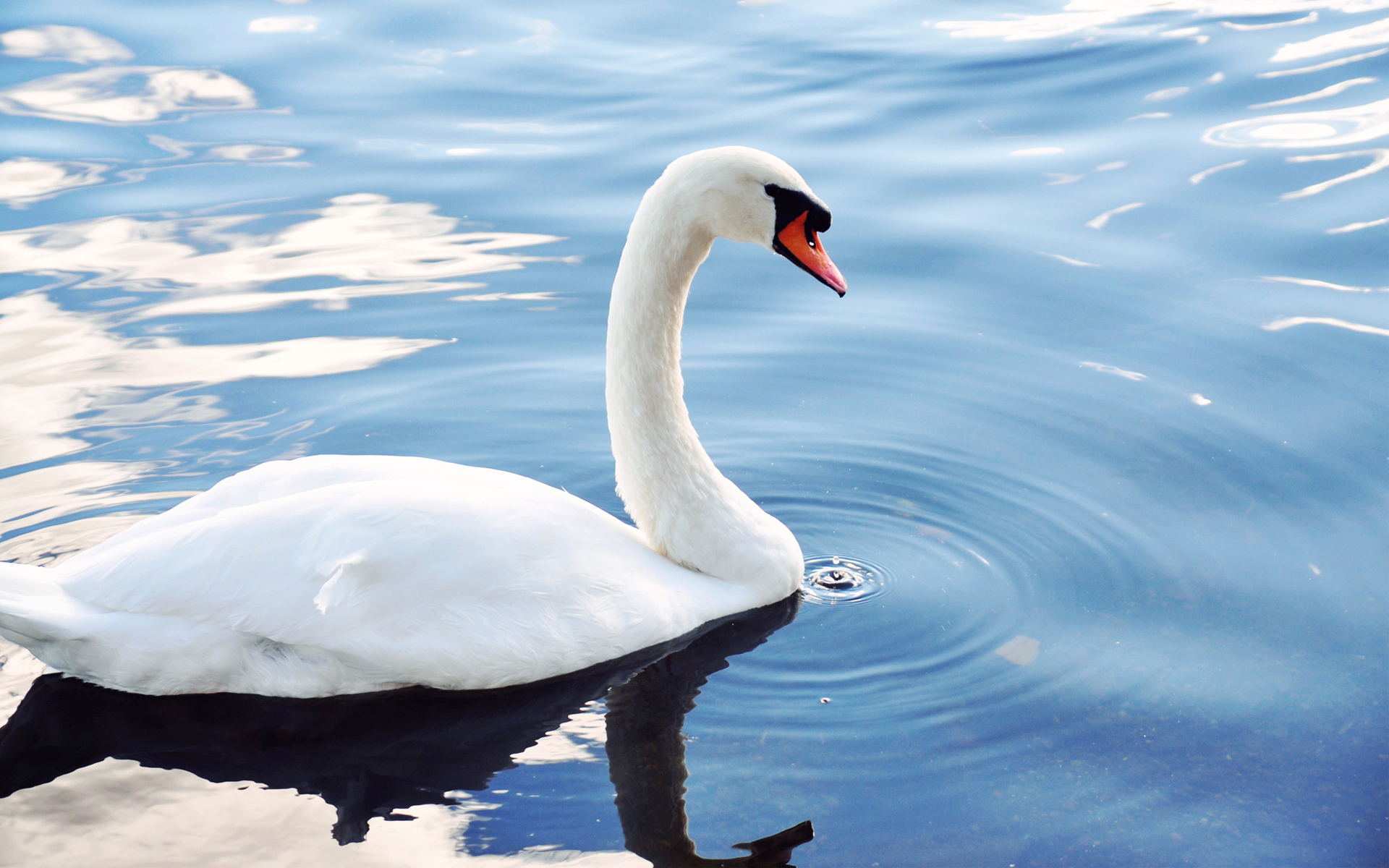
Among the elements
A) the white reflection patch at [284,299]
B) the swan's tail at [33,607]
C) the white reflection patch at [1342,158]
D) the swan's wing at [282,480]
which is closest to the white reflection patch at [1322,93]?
the white reflection patch at [1342,158]

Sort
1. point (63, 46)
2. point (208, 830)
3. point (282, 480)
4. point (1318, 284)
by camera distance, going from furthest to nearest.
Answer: point (63, 46), point (1318, 284), point (282, 480), point (208, 830)

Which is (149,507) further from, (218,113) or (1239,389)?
(218,113)

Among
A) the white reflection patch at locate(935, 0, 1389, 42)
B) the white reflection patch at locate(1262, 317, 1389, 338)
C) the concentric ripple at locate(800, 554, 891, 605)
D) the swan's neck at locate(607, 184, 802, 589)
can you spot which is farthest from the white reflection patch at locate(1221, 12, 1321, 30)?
the swan's neck at locate(607, 184, 802, 589)

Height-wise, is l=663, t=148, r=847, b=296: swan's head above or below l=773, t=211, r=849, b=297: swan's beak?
above

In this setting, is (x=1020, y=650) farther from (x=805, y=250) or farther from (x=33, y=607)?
(x=33, y=607)

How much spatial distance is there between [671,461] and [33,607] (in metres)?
2.39

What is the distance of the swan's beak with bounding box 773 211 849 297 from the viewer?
226 inches

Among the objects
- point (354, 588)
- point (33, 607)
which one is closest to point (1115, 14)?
point (354, 588)

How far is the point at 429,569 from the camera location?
5148 millimetres

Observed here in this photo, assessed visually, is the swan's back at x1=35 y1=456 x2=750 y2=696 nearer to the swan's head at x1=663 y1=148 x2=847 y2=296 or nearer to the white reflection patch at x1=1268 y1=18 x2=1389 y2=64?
the swan's head at x1=663 y1=148 x2=847 y2=296

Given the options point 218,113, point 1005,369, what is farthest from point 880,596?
point 218,113

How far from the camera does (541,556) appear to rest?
5312 millimetres

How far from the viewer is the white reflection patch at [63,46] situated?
43.0 ft

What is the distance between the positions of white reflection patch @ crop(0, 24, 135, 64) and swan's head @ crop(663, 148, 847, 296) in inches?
359
